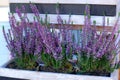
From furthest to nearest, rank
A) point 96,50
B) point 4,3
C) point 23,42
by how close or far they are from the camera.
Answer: point 4,3, point 23,42, point 96,50

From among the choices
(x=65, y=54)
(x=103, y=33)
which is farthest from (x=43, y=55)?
(x=103, y=33)

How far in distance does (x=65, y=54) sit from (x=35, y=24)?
257mm

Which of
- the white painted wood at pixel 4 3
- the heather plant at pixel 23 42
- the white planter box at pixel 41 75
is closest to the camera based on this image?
the white planter box at pixel 41 75

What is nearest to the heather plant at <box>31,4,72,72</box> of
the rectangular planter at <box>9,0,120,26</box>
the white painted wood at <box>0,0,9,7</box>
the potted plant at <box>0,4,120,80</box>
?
the potted plant at <box>0,4,120,80</box>

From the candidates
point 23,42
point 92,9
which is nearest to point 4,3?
point 23,42

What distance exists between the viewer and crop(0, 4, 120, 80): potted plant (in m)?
1.47

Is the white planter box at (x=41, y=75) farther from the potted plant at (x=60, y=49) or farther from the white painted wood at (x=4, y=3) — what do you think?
the white painted wood at (x=4, y=3)

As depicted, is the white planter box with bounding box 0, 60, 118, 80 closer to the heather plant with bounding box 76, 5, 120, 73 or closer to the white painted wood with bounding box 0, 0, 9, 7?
the heather plant with bounding box 76, 5, 120, 73

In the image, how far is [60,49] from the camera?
4.88 ft

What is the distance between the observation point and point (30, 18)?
1744 mm

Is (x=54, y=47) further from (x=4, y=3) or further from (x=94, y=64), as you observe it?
(x=4, y=3)

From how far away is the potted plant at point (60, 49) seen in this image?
4.81 ft

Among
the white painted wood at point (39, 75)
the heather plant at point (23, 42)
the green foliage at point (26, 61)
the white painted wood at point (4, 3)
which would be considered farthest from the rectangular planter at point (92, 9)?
the white painted wood at point (4, 3)

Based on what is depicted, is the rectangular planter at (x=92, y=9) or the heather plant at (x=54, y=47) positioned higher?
the rectangular planter at (x=92, y=9)
